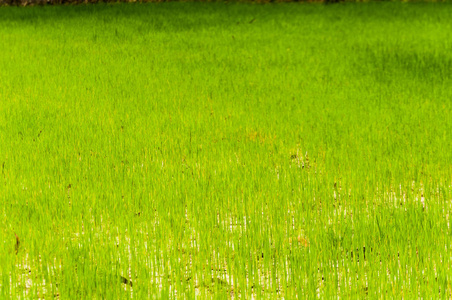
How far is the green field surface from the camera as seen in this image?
3.17 metres

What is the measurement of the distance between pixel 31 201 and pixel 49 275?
0.95m

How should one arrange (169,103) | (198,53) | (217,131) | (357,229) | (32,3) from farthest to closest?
(32,3) → (198,53) → (169,103) → (217,131) → (357,229)

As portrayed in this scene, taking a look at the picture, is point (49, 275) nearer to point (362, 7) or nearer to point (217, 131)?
point (217, 131)

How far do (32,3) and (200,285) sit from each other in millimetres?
11665

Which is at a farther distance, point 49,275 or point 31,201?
point 31,201

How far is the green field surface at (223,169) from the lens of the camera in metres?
3.17

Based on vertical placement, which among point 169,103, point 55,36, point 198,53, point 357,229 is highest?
point 55,36

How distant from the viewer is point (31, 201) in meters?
4.02

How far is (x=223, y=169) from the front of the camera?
467 cm

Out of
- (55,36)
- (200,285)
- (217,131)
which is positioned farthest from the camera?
(55,36)

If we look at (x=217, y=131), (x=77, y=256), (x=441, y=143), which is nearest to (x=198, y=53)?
(x=217, y=131)

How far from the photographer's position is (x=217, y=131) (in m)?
5.71

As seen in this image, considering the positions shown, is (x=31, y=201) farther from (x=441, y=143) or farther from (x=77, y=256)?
(x=441, y=143)

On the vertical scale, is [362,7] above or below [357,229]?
above
